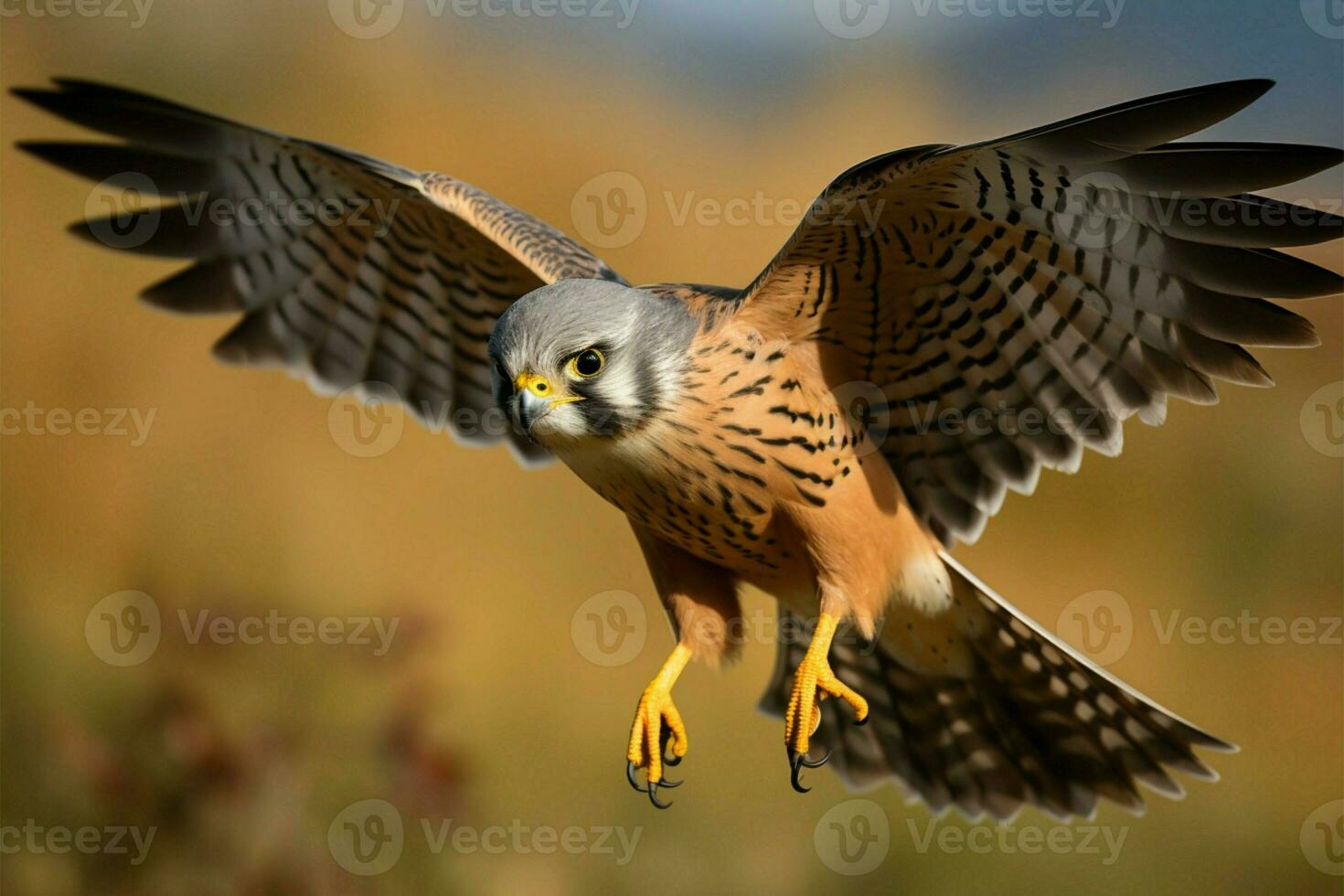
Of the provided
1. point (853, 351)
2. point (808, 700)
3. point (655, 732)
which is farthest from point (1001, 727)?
point (853, 351)

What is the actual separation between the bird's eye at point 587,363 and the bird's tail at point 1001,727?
46.3 inches

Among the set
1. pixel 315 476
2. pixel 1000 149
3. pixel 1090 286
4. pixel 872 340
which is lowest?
pixel 315 476

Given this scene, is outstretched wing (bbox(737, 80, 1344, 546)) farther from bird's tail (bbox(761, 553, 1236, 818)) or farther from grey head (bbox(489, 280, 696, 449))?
bird's tail (bbox(761, 553, 1236, 818))

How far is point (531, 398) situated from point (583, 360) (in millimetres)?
143

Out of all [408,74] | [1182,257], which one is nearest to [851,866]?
[1182,257]

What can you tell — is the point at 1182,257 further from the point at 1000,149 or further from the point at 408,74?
the point at 408,74

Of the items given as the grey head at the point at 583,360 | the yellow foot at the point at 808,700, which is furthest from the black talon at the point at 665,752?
the grey head at the point at 583,360

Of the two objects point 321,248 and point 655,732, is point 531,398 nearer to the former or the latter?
point 655,732

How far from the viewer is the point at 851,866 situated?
5113mm

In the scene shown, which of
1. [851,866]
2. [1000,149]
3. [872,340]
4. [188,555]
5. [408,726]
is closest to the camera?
[1000,149]

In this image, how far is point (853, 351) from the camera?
314 centimetres

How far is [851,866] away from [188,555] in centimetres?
337

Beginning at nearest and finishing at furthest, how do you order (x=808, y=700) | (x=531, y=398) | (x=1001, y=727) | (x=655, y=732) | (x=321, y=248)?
1. (x=531, y=398)
2. (x=808, y=700)
3. (x=655, y=732)
4. (x=1001, y=727)
5. (x=321, y=248)

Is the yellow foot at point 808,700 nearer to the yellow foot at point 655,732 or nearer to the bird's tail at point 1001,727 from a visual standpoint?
the yellow foot at point 655,732
